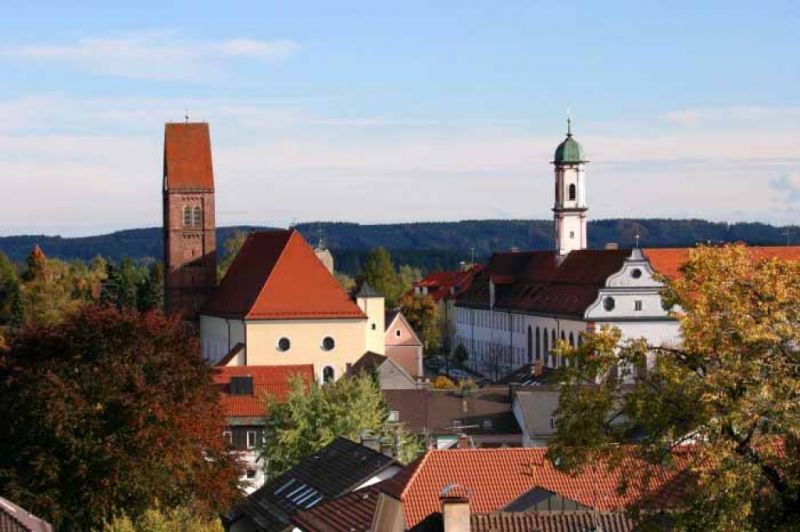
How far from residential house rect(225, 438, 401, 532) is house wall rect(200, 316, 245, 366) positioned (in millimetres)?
39333

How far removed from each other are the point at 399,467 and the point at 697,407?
55.0ft

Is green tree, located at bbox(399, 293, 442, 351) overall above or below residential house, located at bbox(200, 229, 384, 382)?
below

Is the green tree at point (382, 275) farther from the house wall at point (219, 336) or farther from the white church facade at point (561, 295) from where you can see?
the house wall at point (219, 336)

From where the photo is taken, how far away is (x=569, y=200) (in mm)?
116188

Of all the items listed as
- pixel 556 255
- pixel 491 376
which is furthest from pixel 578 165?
pixel 491 376

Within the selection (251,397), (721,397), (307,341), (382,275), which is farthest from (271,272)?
(382,275)

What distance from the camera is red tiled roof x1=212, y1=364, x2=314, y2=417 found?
6266 centimetres

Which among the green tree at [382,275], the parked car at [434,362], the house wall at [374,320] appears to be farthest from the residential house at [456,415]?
the green tree at [382,275]

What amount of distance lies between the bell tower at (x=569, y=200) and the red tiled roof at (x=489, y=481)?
8136 centimetres

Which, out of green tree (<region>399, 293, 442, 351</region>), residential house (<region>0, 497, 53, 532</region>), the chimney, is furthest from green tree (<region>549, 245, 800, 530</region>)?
green tree (<region>399, 293, 442, 351</region>)

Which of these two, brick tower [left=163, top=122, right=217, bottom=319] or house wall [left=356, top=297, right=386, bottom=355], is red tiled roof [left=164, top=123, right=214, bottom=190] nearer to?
brick tower [left=163, top=122, right=217, bottom=319]

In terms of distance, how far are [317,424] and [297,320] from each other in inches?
1182

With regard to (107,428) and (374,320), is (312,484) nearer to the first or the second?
(107,428)

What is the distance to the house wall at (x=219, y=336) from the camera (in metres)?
83.2
